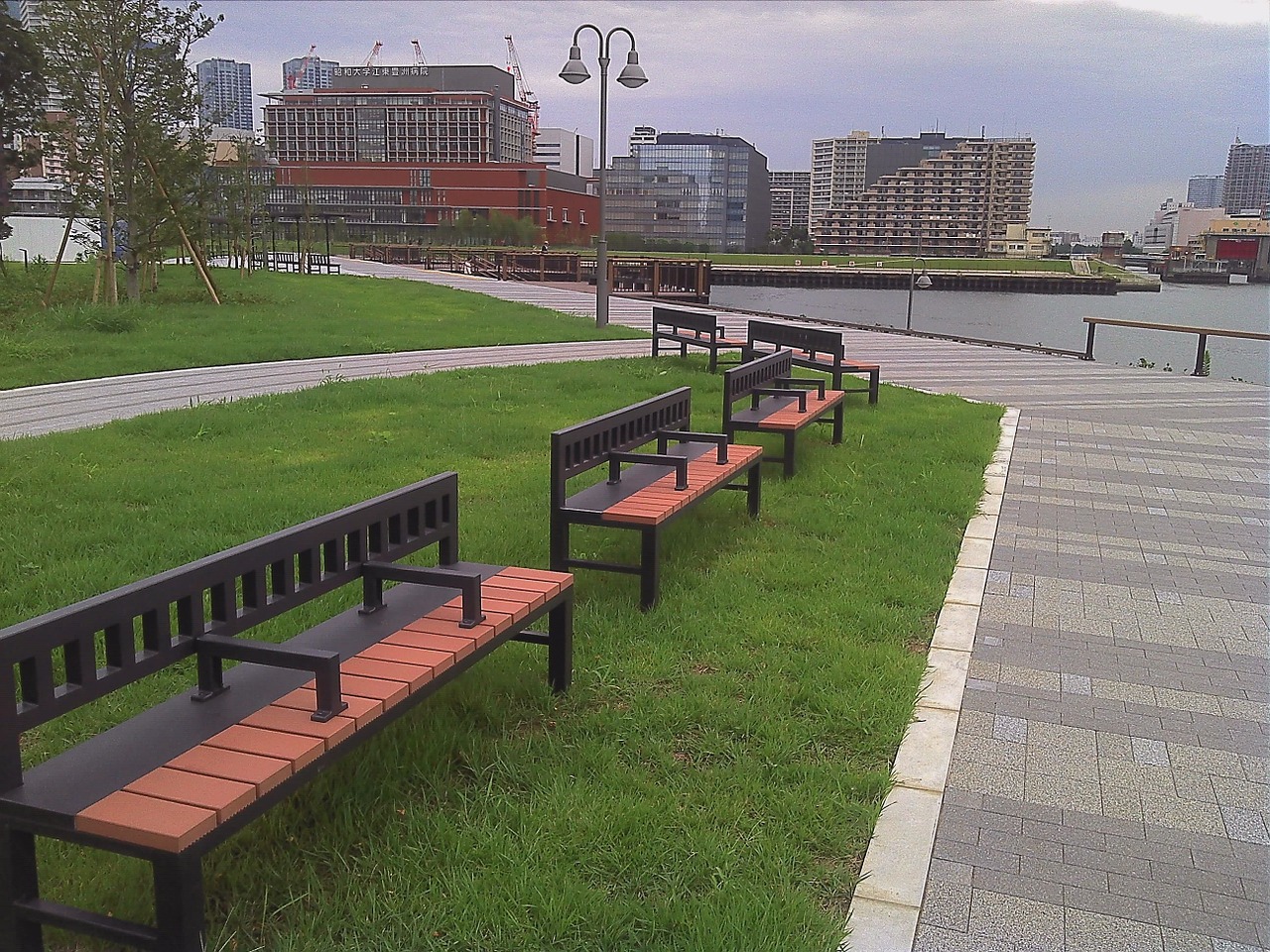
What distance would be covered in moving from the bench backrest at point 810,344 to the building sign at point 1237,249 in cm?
8831

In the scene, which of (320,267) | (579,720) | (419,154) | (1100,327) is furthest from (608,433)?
(419,154)

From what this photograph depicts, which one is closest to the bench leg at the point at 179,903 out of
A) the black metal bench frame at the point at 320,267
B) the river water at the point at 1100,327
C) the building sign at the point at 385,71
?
the river water at the point at 1100,327

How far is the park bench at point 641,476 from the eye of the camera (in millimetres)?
4641

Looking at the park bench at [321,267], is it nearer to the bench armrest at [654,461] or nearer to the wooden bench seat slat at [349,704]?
the bench armrest at [654,461]

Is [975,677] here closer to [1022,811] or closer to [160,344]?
[1022,811]

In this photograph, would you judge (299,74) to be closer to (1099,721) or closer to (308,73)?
(308,73)

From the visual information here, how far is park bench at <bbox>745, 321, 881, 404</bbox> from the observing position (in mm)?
10414

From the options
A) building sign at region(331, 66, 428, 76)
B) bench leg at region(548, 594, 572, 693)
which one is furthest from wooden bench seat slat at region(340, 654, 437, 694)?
building sign at region(331, 66, 428, 76)

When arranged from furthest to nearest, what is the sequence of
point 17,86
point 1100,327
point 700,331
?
1. point 1100,327
2. point 17,86
3. point 700,331

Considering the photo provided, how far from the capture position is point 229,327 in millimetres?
15672

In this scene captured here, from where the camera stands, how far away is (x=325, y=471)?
22.6 feet

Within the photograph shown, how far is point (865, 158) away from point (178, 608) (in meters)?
153

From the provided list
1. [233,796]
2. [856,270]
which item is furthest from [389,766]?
[856,270]

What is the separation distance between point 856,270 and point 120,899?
300ft
